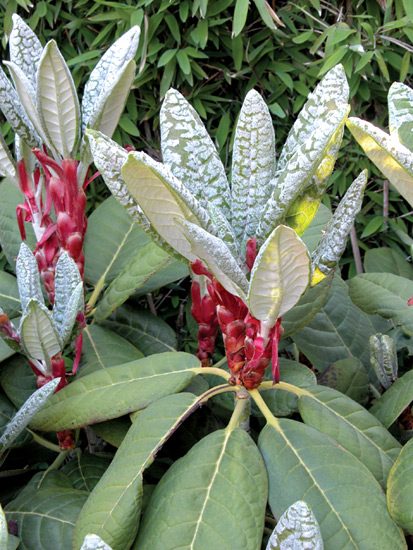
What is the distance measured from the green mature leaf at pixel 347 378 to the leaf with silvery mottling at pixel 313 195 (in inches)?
12.9

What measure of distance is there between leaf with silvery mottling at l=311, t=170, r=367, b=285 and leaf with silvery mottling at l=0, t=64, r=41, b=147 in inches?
24.0

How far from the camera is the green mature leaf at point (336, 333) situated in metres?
1.07

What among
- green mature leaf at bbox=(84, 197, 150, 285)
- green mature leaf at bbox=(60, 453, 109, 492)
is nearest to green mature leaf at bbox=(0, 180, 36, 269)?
green mature leaf at bbox=(84, 197, 150, 285)

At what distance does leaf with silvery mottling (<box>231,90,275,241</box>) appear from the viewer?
794mm

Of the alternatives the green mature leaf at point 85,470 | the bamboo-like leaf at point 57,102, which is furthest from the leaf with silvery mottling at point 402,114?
the green mature leaf at point 85,470

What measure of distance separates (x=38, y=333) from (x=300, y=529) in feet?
1.62

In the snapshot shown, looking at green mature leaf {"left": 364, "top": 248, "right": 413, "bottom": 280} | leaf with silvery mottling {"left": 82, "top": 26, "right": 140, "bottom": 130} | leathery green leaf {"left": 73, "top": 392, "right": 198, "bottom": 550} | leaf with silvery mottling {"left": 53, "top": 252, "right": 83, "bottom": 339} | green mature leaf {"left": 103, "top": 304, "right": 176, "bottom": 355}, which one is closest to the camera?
leathery green leaf {"left": 73, "top": 392, "right": 198, "bottom": 550}

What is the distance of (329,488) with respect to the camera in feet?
2.21

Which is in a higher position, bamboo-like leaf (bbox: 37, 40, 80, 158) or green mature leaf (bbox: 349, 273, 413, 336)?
bamboo-like leaf (bbox: 37, 40, 80, 158)

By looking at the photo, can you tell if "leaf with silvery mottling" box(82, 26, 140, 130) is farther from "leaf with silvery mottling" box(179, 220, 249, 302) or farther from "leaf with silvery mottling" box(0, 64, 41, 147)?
"leaf with silvery mottling" box(179, 220, 249, 302)

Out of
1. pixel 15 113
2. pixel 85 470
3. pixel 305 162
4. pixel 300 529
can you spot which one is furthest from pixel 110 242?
pixel 300 529

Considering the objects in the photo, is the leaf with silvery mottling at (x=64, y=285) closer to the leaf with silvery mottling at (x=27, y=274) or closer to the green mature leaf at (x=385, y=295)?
the leaf with silvery mottling at (x=27, y=274)

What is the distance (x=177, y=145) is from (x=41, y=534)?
Answer: 604 millimetres

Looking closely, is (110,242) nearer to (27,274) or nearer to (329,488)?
(27,274)
